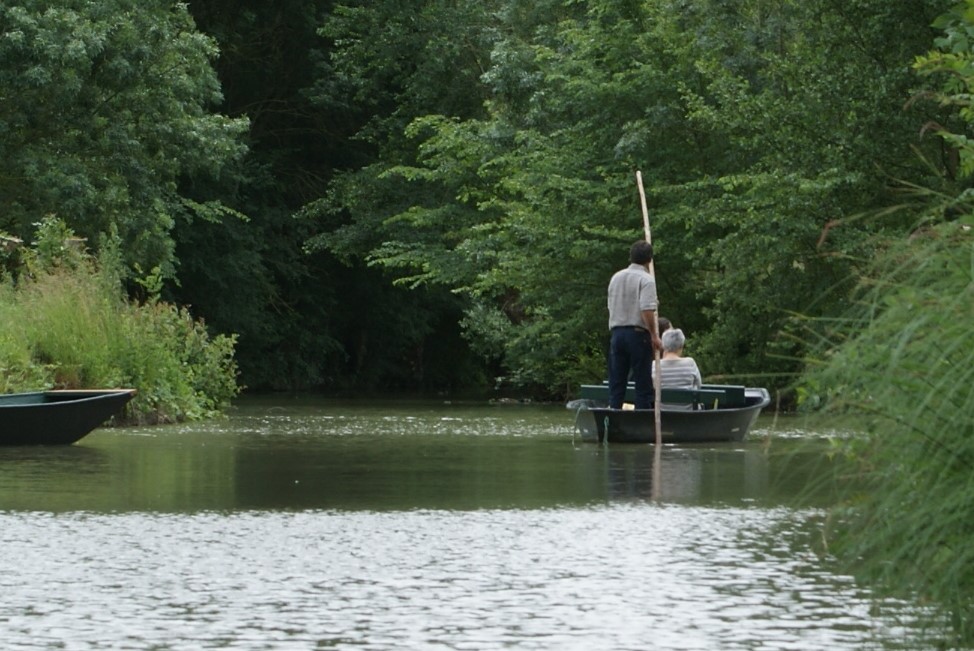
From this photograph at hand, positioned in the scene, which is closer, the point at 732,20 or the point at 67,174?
the point at 732,20

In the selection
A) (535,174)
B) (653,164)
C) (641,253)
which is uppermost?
(653,164)

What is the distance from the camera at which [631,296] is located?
20.8 meters

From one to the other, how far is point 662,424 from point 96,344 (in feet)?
26.6

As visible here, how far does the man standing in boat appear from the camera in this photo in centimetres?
2061

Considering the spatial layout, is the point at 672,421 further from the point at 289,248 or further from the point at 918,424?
the point at 289,248

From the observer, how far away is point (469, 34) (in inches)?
2005

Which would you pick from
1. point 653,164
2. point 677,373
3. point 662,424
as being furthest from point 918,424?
point 653,164

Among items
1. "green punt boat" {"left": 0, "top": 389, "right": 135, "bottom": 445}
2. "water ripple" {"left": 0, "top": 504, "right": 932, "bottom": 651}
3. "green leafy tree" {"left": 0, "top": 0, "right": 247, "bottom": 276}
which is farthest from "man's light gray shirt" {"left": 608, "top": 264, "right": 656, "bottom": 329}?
"green leafy tree" {"left": 0, "top": 0, "right": 247, "bottom": 276}

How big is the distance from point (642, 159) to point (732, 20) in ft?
9.73

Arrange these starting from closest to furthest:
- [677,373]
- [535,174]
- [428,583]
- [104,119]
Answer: [428,583]
[677,373]
[535,174]
[104,119]

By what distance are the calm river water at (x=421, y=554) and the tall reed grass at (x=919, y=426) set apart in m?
0.35

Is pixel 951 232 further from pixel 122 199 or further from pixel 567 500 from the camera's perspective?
pixel 122 199

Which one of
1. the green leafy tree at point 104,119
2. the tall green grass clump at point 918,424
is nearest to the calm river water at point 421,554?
the tall green grass clump at point 918,424

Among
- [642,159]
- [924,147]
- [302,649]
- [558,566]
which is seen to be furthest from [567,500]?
[642,159]
